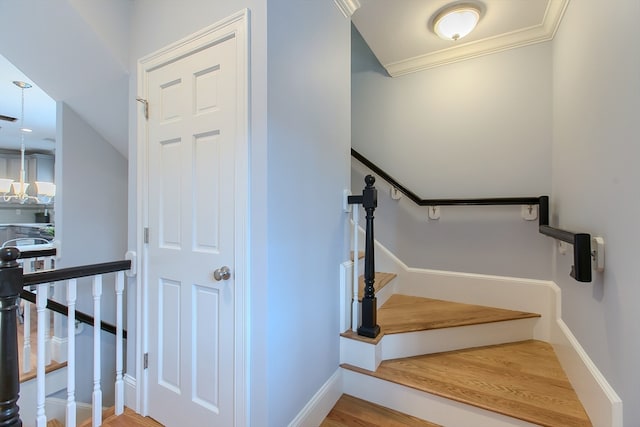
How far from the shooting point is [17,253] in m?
0.88

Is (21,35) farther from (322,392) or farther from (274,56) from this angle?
(322,392)

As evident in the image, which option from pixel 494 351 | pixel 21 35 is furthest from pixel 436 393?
pixel 21 35

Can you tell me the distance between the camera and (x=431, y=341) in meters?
1.83

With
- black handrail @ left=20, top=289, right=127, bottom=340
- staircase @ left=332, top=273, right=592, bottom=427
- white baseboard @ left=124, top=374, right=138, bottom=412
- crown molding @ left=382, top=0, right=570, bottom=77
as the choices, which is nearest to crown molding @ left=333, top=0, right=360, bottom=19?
crown molding @ left=382, top=0, right=570, bottom=77

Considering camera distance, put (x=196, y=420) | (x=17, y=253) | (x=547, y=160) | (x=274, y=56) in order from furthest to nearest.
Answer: (x=547, y=160)
(x=196, y=420)
(x=274, y=56)
(x=17, y=253)

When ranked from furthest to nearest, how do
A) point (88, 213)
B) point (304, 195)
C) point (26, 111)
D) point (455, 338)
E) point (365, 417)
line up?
point (26, 111) → point (88, 213) → point (455, 338) → point (365, 417) → point (304, 195)

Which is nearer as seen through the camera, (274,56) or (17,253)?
(17,253)

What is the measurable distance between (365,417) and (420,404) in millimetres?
301

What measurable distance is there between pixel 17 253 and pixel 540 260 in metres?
2.89

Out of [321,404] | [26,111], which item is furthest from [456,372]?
[26,111]

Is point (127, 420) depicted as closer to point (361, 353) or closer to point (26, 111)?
point (361, 353)

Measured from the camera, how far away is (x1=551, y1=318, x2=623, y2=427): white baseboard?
3.51ft

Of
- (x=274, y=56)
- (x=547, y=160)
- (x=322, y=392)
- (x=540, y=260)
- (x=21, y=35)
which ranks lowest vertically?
(x=322, y=392)

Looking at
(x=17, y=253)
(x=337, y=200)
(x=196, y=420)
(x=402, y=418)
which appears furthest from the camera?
(x=337, y=200)
